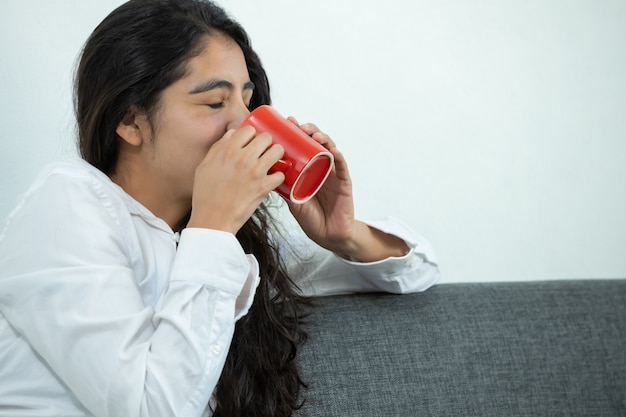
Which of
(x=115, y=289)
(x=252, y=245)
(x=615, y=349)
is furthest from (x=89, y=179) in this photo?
(x=615, y=349)

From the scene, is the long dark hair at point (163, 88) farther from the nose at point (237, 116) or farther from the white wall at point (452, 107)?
the white wall at point (452, 107)

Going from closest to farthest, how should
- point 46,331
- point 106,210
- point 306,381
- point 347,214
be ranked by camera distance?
point 46,331 → point 106,210 → point 306,381 → point 347,214

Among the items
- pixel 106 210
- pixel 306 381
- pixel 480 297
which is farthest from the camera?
pixel 480 297

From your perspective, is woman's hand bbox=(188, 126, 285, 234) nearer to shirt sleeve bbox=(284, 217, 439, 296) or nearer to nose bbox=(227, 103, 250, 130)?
nose bbox=(227, 103, 250, 130)

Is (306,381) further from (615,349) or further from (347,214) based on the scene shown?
(615,349)

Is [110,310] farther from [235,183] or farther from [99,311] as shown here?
[235,183]

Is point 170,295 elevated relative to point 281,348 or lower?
elevated

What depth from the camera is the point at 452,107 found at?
1884 millimetres

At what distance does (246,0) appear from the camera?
1.60 meters

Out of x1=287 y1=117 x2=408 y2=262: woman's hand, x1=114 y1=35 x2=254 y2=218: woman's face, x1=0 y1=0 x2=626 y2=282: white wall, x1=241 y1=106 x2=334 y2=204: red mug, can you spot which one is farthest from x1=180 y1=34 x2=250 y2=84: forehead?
x1=0 y1=0 x2=626 y2=282: white wall

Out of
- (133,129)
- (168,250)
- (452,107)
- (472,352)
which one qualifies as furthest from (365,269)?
(452,107)

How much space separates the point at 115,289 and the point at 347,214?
51 cm

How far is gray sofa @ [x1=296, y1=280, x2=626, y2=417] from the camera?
1324 millimetres

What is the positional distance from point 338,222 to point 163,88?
0.41m
